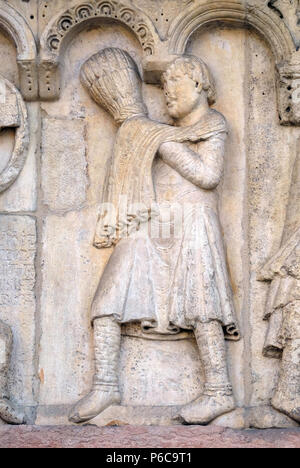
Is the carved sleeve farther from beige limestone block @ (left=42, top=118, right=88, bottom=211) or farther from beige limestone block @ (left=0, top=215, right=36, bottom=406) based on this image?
beige limestone block @ (left=0, top=215, right=36, bottom=406)

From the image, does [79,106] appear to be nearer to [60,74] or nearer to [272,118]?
[60,74]

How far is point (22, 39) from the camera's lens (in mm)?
7605

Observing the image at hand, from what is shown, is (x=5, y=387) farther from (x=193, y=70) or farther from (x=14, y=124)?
(x=193, y=70)

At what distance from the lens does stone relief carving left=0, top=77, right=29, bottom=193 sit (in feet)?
24.9

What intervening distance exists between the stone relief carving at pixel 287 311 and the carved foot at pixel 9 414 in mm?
1388

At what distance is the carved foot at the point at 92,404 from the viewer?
718 cm

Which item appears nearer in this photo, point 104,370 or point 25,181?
point 104,370

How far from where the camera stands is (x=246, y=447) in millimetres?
6809

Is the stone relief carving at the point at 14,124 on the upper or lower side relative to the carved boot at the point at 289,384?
upper

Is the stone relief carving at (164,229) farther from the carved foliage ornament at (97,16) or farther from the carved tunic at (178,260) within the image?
the carved foliage ornament at (97,16)

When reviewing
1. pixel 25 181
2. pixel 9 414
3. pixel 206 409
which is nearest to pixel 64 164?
pixel 25 181

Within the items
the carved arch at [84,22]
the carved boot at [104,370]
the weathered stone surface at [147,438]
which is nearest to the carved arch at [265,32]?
the carved arch at [84,22]

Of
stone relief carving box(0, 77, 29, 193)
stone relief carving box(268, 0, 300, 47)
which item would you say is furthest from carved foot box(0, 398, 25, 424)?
stone relief carving box(268, 0, 300, 47)

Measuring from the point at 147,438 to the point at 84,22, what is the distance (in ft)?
8.08
